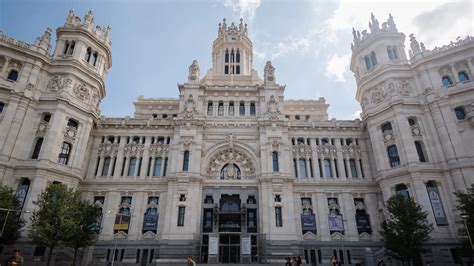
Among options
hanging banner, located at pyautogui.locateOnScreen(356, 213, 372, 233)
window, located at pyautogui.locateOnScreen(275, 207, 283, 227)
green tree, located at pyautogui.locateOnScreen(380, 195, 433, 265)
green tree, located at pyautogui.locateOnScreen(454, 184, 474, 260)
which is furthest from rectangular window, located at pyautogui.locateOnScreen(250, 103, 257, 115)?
green tree, located at pyautogui.locateOnScreen(454, 184, 474, 260)

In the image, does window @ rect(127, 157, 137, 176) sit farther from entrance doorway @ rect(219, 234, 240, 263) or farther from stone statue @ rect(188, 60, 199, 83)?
entrance doorway @ rect(219, 234, 240, 263)

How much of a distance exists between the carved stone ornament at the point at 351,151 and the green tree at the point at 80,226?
35.3m

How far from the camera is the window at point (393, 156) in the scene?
3567 centimetres

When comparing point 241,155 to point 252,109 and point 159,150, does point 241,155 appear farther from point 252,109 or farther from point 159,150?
point 159,150

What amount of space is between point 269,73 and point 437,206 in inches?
1176

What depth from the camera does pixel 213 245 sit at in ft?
110

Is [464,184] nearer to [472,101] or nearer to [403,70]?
[472,101]

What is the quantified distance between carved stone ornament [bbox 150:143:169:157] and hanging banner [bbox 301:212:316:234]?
2196cm

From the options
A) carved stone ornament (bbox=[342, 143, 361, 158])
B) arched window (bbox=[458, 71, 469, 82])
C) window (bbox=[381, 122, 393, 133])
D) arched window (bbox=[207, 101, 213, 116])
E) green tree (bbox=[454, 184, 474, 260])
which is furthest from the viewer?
arched window (bbox=[207, 101, 213, 116])

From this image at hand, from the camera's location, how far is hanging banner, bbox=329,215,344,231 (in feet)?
118

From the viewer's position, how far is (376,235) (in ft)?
116

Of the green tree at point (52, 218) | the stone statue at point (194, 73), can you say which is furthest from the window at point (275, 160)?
the green tree at point (52, 218)

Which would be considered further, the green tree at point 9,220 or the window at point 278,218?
the window at point 278,218

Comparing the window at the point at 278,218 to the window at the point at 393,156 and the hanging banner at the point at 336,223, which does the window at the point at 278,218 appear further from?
the window at the point at 393,156
